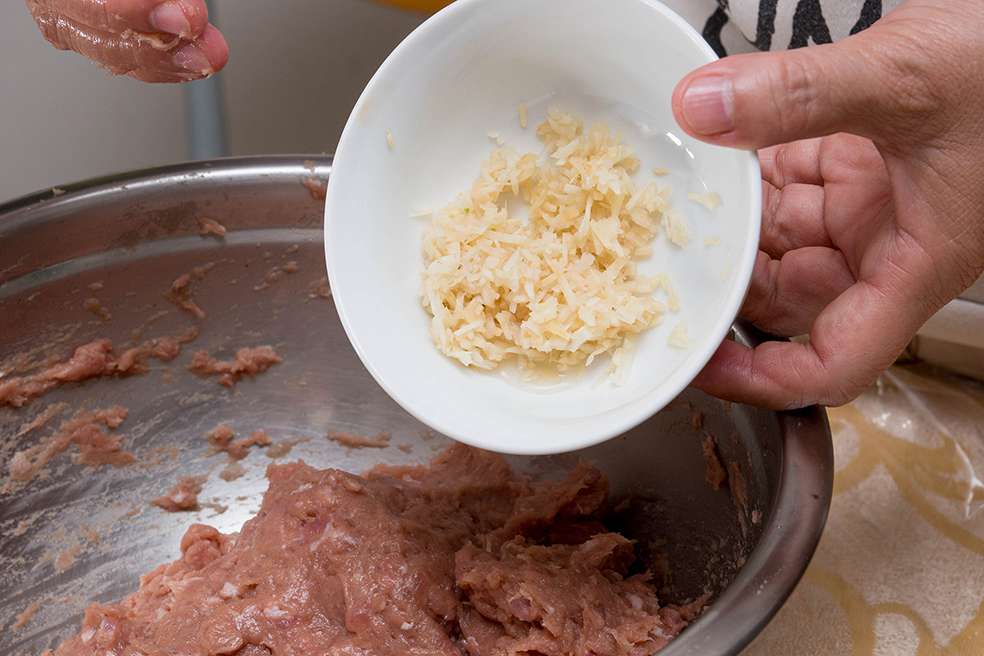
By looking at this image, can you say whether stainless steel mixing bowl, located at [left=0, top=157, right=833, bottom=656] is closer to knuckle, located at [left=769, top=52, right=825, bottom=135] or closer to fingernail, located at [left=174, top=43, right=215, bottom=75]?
fingernail, located at [left=174, top=43, right=215, bottom=75]

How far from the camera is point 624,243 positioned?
49.8 inches

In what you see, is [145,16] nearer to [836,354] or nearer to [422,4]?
[422,4]

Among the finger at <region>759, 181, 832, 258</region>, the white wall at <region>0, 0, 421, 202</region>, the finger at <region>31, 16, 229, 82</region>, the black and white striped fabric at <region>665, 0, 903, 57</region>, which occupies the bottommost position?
the white wall at <region>0, 0, 421, 202</region>

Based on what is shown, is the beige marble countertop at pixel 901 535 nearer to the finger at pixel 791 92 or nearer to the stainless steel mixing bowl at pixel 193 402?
the stainless steel mixing bowl at pixel 193 402

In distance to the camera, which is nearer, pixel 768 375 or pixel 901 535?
pixel 768 375

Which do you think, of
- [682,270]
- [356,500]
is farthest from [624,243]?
[356,500]

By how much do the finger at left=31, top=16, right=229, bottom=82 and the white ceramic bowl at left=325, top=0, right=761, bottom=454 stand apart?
317 mm

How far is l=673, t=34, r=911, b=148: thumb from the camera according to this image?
1.02m

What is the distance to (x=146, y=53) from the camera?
1435mm

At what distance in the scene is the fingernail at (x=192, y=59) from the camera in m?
1.43

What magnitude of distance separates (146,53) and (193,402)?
0.68 meters

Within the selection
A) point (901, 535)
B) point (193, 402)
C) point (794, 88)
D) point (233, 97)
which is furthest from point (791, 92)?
point (233, 97)

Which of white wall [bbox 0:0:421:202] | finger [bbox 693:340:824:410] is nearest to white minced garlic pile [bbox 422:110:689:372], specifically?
finger [bbox 693:340:824:410]

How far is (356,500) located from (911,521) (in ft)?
3.18
